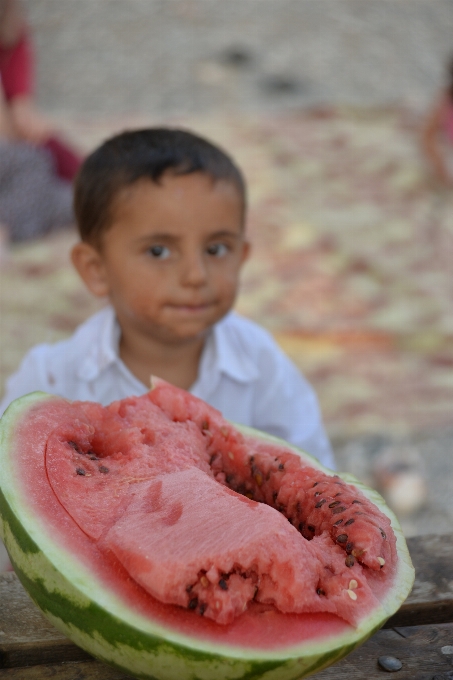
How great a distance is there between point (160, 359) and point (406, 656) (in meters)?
0.99

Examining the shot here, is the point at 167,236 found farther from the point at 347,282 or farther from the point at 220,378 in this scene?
the point at 347,282

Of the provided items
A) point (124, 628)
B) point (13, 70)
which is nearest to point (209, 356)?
point (124, 628)

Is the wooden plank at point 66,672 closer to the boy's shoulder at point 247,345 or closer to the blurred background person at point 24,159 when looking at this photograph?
the boy's shoulder at point 247,345

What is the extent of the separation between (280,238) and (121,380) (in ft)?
7.44

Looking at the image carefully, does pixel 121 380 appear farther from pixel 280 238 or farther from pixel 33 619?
pixel 280 238

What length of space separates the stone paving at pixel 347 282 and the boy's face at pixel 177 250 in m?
1.38

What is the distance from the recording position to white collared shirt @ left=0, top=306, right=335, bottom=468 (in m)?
Result: 1.87

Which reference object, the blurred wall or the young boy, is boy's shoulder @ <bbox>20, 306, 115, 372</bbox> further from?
the blurred wall

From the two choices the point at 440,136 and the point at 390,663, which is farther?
the point at 440,136

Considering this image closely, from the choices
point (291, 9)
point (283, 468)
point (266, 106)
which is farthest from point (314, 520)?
point (291, 9)

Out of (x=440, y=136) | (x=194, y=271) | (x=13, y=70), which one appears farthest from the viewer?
(x=440, y=136)

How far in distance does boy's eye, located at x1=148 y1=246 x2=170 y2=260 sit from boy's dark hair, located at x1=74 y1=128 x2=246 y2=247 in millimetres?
130

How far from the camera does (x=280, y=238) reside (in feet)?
13.0

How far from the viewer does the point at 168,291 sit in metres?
1.63
